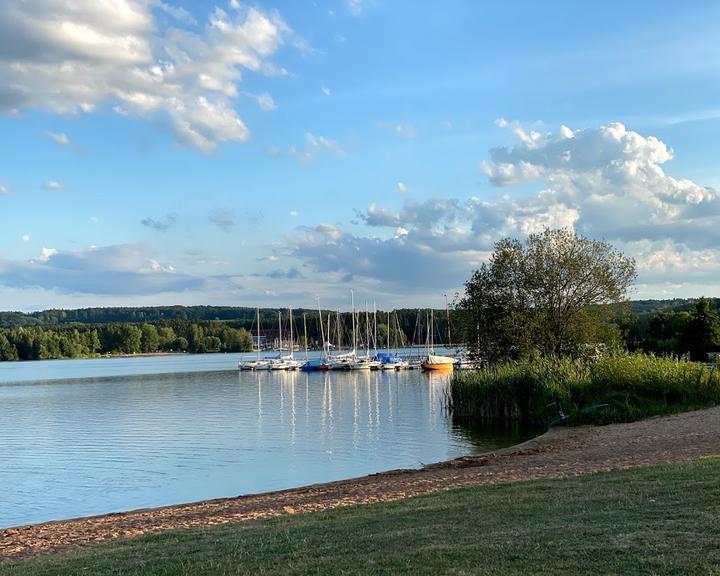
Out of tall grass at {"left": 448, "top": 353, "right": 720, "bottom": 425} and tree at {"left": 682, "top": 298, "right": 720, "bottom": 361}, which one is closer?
tall grass at {"left": 448, "top": 353, "right": 720, "bottom": 425}

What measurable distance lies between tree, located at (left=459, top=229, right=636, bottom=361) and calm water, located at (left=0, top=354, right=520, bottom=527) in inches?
264

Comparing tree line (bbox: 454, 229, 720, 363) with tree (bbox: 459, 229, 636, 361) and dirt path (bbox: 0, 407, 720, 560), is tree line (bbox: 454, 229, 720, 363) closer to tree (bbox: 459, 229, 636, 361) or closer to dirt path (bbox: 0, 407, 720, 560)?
tree (bbox: 459, 229, 636, 361)

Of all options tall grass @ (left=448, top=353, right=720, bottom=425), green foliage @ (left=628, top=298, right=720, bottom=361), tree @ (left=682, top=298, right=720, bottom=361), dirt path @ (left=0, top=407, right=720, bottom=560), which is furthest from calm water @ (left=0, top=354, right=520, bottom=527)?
tree @ (left=682, top=298, right=720, bottom=361)

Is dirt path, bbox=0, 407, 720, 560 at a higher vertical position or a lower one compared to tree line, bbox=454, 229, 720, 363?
lower

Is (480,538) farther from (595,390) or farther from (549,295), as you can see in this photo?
(549,295)

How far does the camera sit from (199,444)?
3534 centimetres

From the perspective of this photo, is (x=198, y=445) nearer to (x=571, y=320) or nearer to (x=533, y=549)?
(x=571, y=320)

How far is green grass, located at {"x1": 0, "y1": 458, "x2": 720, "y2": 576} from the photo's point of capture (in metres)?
7.64

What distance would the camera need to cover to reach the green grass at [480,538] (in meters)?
7.64

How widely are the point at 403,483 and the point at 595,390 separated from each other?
18165 millimetres

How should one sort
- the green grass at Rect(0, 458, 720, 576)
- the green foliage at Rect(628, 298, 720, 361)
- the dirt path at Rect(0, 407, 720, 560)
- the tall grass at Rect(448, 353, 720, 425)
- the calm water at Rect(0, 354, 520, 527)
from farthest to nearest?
the green foliage at Rect(628, 298, 720, 361) → the tall grass at Rect(448, 353, 720, 425) → the calm water at Rect(0, 354, 520, 527) → the dirt path at Rect(0, 407, 720, 560) → the green grass at Rect(0, 458, 720, 576)

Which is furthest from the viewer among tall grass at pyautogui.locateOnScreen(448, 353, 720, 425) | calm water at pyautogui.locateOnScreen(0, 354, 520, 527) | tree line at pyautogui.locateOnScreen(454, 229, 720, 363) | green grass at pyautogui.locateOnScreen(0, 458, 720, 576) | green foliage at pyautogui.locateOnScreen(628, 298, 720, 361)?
green foliage at pyautogui.locateOnScreen(628, 298, 720, 361)

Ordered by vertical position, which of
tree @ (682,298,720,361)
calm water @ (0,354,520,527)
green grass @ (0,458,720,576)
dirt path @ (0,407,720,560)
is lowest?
calm water @ (0,354,520,527)

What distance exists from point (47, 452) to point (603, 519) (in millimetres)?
31122
